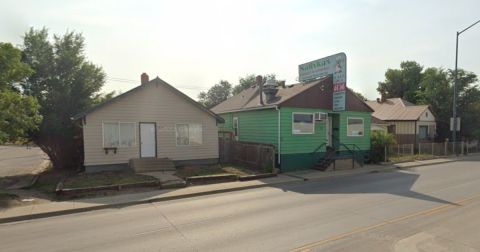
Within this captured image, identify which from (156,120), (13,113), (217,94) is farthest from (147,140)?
(217,94)

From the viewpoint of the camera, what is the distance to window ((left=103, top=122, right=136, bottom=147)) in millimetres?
15008

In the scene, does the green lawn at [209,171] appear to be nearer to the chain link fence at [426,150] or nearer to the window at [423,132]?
the chain link fence at [426,150]

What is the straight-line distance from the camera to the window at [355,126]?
18.8 metres

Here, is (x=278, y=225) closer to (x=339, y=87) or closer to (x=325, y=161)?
(x=325, y=161)

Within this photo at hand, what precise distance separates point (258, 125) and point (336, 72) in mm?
5533

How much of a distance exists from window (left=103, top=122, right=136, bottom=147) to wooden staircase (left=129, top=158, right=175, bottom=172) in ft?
3.34

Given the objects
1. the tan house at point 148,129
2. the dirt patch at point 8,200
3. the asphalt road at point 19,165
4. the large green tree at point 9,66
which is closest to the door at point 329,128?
the tan house at point 148,129

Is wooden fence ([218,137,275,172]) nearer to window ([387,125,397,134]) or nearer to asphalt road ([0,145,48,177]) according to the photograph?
asphalt road ([0,145,48,177])

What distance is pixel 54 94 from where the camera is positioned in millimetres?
17375

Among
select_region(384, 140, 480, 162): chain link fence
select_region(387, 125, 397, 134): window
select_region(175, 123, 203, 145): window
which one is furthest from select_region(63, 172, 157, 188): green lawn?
select_region(387, 125, 397, 134): window

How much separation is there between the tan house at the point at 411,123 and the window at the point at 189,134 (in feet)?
63.9

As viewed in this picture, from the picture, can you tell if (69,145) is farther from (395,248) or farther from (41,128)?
(395,248)

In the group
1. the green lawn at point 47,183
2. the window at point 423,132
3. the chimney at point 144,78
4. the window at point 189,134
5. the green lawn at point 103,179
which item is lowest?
the green lawn at point 47,183

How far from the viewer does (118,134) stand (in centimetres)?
1526
